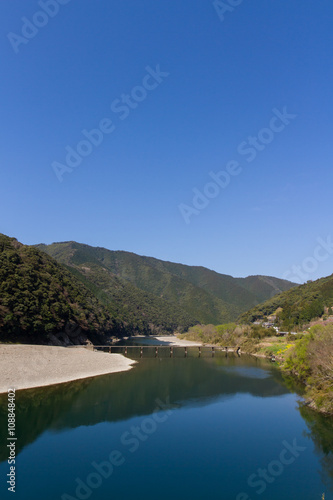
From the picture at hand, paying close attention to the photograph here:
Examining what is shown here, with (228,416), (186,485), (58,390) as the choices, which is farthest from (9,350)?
(186,485)

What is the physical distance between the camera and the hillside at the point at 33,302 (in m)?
60.7

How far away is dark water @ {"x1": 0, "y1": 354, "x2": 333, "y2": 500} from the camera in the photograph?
1933 centimetres

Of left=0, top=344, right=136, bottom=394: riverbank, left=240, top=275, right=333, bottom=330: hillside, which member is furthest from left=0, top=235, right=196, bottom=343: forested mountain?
left=240, top=275, right=333, bottom=330: hillside

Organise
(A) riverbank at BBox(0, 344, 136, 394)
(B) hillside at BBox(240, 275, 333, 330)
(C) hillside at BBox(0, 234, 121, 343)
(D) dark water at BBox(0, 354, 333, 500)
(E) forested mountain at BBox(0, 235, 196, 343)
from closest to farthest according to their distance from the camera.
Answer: (D) dark water at BBox(0, 354, 333, 500), (A) riverbank at BBox(0, 344, 136, 394), (C) hillside at BBox(0, 234, 121, 343), (E) forested mountain at BBox(0, 235, 196, 343), (B) hillside at BBox(240, 275, 333, 330)

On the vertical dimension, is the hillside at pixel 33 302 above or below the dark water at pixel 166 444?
above

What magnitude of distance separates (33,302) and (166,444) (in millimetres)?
48174

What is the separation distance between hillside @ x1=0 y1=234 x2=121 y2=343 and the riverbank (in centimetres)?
867

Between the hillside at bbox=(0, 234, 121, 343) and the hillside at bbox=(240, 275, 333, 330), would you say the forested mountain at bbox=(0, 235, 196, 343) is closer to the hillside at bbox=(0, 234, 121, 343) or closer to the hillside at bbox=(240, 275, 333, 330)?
the hillside at bbox=(0, 234, 121, 343)

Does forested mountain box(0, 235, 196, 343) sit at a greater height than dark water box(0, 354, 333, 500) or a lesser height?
greater

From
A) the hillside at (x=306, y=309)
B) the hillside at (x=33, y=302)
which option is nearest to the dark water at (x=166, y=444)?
the hillside at (x=33, y=302)

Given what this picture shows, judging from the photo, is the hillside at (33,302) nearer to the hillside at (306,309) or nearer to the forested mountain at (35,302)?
the forested mountain at (35,302)

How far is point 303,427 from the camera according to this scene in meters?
30.9

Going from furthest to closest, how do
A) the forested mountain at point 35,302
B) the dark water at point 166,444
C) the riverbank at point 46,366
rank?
1. the forested mountain at point 35,302
2. the riverbank at point 46,366
3. the dark water at point 166,444

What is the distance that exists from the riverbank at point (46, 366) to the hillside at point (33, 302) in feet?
28.4
